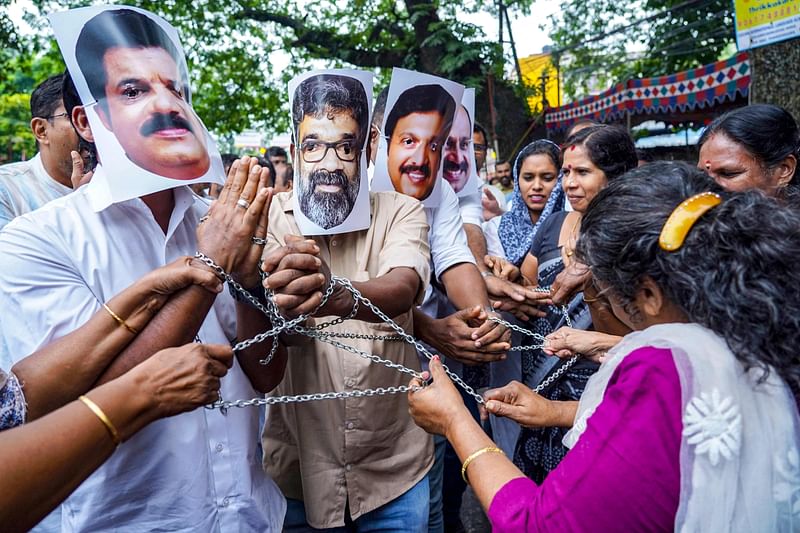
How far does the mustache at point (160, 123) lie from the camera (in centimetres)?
170

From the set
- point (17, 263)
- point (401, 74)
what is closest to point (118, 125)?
point (17, 263)

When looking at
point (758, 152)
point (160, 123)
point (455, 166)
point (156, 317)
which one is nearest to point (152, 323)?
point (156, 317)

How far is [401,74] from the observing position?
2664 mm

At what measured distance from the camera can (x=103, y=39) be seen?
1672 millimetres

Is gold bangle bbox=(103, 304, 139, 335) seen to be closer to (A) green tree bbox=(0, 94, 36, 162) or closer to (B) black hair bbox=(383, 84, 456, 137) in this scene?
(B) black hair bbox=(383, 84, 456, 137)

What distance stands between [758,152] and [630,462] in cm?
207

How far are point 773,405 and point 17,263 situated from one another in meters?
1.71

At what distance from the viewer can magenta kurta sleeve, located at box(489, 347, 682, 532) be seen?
1220 mm

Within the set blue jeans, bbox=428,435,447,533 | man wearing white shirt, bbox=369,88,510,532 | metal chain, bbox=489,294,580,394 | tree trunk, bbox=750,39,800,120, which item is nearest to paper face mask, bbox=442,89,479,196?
man wearing white shirt, bbox=369,88,510,532

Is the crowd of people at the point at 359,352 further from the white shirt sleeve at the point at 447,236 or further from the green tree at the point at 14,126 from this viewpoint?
the green tree at the point at 14,126

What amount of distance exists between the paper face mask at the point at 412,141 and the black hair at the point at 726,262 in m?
1.36

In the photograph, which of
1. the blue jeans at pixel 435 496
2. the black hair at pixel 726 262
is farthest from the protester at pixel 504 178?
the black hair at pixel 726 262

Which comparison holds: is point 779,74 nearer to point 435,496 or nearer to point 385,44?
point 435,496

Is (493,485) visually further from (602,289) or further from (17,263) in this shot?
(17,263)
